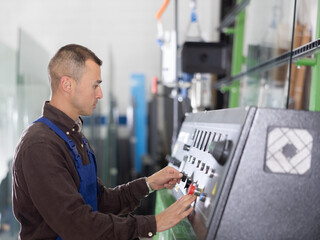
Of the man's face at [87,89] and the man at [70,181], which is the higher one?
the man's face at [87,89]

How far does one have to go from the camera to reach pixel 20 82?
240 cm

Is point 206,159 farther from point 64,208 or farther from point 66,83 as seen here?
point 66,83

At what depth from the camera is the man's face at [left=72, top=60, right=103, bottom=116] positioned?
1.24 metres

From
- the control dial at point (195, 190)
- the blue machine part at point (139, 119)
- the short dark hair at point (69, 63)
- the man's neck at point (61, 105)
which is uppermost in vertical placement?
the short dark hair at point (69, 63)

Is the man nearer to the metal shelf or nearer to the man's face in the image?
the man's face

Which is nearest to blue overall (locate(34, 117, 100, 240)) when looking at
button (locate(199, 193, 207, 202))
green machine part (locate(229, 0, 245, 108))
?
button (locate(199, 193, 207, 202))

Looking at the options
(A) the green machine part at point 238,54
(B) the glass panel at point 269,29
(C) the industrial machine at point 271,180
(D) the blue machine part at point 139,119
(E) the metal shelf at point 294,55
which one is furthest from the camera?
(D) the blue machine part at point 139,119

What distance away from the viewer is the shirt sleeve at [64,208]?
956 mm

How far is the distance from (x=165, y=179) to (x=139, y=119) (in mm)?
3371

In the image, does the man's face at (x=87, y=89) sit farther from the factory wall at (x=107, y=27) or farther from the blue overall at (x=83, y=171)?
the factory wall at (x=107, y=27)

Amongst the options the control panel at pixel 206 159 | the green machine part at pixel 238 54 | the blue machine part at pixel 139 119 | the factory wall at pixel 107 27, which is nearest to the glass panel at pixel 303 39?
the control panel at pixel 206 159

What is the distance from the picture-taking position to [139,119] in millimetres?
4652

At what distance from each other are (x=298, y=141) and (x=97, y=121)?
371 cm

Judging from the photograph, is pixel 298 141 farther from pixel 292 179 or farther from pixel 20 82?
pixel 20 82
